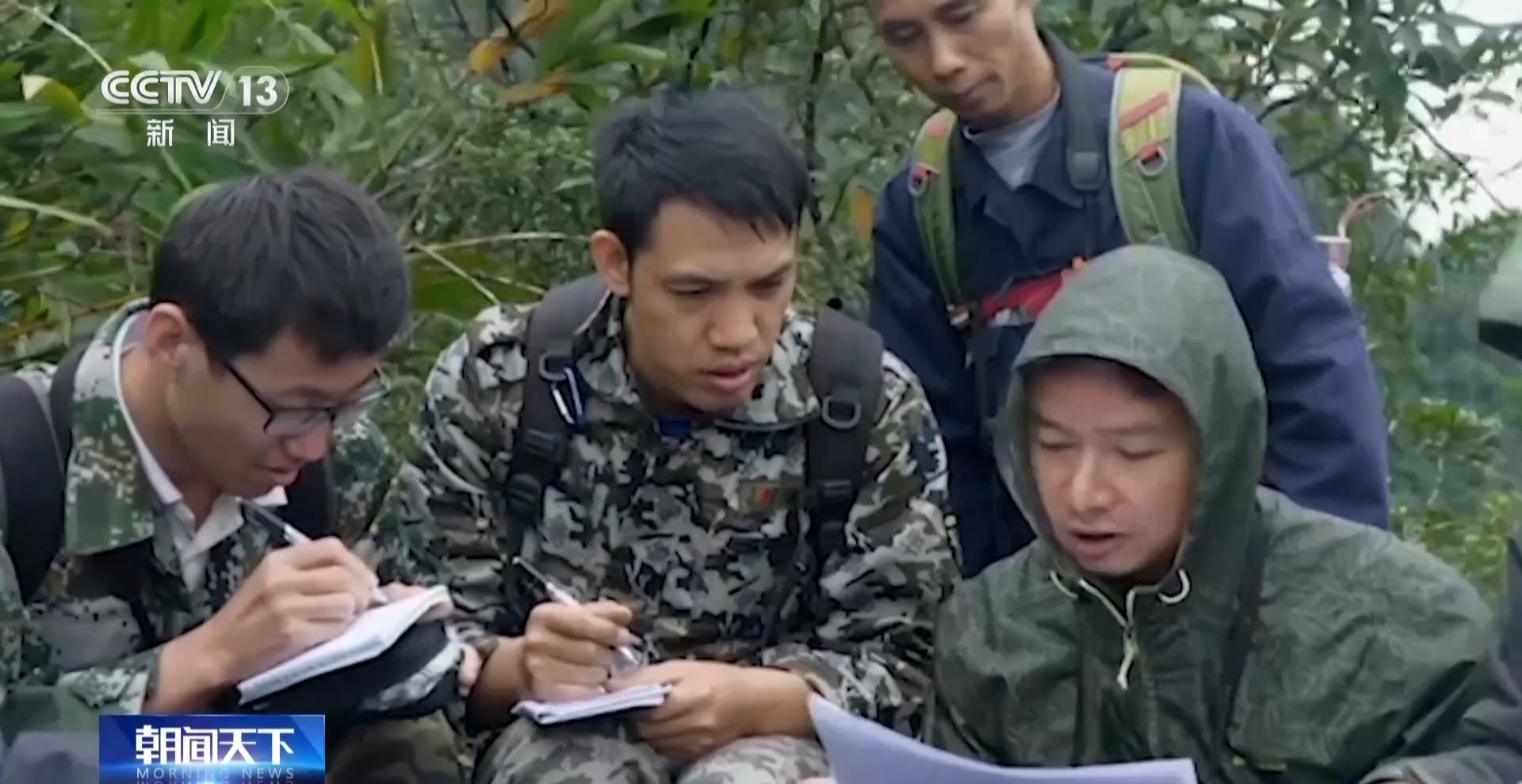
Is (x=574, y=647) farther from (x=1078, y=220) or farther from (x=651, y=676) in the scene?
(x=1078, y=220)

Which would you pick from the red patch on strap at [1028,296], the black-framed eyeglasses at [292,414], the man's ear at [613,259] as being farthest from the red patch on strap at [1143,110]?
the black-framed eyeglasses at [292,414]

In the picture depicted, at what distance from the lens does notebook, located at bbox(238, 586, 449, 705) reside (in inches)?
84.0

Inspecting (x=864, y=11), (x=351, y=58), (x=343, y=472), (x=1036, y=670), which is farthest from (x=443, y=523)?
(x=864, y=11)

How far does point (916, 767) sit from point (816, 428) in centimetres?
64

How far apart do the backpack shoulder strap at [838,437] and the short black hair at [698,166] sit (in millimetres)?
189

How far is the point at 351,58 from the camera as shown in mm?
3439

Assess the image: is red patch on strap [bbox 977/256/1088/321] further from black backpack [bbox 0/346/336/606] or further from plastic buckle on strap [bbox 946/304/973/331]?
black backpack [bbox 0/346/336/606]

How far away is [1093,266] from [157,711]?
111 cm

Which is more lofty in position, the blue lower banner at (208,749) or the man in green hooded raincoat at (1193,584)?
the man in green hooded raincoat at (1193,584)

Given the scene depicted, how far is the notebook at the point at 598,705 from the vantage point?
226cm

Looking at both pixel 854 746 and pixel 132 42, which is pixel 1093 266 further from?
pixel 132 42

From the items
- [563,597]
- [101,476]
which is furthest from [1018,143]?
[101,476]

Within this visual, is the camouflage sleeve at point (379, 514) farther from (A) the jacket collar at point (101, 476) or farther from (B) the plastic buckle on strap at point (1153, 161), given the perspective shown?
(B) the plastic buckle on strap at point (1153, 161)

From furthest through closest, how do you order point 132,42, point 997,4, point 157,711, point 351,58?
1. point 351,58
2. point 132,42
3. point 997,4
4. point 157,711
